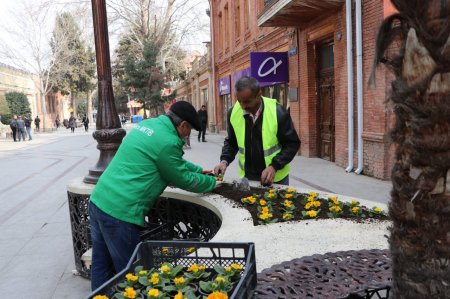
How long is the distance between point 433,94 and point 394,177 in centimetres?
28

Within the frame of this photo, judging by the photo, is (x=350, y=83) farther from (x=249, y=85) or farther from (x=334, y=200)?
(x=334, y=200)

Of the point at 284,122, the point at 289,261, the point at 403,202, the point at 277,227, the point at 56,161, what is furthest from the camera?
the point at 56,161

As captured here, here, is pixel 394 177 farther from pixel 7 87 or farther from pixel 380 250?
pixel 7 87

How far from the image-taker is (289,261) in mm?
2098

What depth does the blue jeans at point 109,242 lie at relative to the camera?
9.58ft

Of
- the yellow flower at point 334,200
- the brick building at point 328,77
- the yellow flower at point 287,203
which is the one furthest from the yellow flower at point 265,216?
the brick building at point 328,77

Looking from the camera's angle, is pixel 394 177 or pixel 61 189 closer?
pixel 394 177

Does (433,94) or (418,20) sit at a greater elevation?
(418,20)

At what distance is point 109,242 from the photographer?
9.76 ft

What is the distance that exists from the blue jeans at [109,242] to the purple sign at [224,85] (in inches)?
788

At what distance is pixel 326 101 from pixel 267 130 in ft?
29.6

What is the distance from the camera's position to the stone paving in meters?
4.82

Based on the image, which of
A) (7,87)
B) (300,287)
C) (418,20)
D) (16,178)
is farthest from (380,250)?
(7,87)

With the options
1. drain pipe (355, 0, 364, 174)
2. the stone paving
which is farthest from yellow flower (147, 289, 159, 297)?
drain pipe (355, 0, 364, 174)
